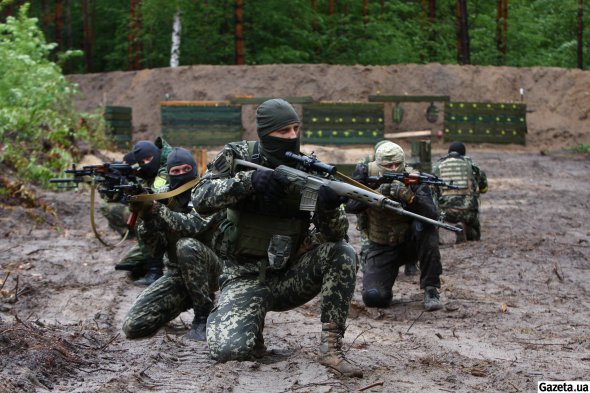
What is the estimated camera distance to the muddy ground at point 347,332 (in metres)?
5.73

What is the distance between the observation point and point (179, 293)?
7438 millimetres

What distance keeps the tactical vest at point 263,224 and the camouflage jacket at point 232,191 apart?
0.07 m

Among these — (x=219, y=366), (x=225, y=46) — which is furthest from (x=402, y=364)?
(x=225, y=46)

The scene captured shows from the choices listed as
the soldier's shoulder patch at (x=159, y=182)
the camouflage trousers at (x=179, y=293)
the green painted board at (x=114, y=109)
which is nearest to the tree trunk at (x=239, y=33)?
the green painted board at (x=114, y=109)

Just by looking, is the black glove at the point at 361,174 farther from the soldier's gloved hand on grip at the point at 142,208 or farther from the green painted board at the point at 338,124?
the green painted board at the point at 338,124

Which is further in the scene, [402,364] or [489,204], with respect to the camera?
[489,204]

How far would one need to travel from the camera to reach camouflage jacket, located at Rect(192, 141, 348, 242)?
19.7 feet

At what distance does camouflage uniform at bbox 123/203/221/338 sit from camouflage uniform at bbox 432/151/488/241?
6.35 meters

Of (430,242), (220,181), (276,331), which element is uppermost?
(220,181)

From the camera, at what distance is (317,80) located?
32500 mm

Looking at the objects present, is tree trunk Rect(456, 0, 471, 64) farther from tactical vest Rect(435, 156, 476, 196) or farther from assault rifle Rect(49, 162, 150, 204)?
assault rifle Rect(49, 162, 150, 204)

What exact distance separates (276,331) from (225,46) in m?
30.7

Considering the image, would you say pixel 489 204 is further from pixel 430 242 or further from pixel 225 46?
pixel 225 46

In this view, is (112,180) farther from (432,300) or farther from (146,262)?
(432,300)
